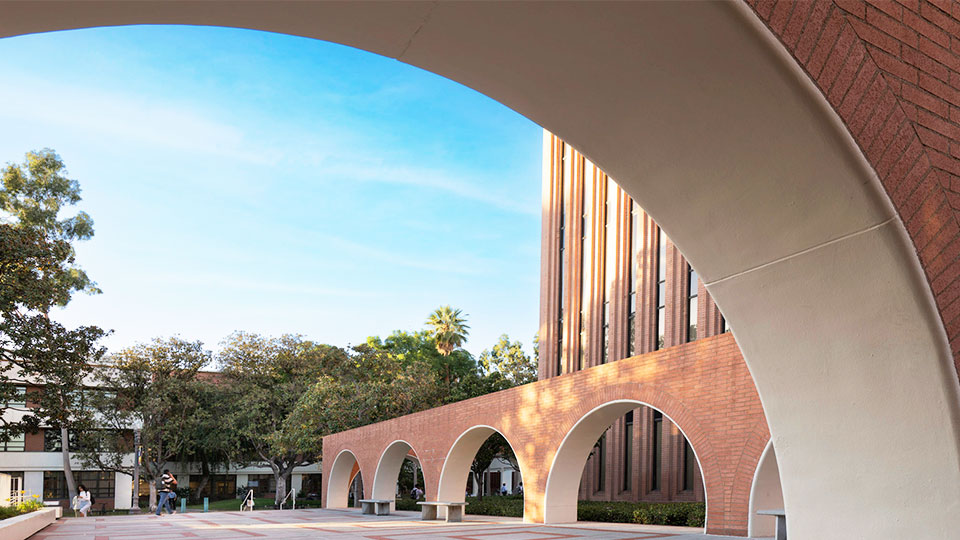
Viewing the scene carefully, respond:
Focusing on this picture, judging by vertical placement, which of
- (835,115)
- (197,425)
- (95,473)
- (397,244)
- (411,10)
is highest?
(397,244)

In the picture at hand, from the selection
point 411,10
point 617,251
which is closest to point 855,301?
point 411,10

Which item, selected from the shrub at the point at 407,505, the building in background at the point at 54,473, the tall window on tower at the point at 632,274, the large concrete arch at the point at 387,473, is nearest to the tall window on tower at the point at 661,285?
the tall window on tower at the point at 632,274

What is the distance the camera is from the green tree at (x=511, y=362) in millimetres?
45250

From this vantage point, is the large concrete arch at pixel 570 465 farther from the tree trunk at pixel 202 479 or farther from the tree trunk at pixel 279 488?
the tree trunk at pixel 202 479

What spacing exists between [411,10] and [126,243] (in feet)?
135

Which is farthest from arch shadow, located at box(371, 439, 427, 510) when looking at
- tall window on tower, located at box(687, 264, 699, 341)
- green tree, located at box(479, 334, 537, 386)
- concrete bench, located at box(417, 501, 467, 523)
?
green tree, located at box(479, 334, 537, 386)

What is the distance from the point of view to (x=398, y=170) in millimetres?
51781

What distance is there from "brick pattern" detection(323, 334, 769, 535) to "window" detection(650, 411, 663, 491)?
7.42 meters

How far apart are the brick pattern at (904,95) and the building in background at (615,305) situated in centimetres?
1774

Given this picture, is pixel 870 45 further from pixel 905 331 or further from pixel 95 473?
pixel 95 473

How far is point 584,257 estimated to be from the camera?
33594 mm

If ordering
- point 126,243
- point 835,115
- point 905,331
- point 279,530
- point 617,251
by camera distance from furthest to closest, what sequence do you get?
1. point 126,243
2. point 617,251
3. point 279,530
4. point 905,331
5. point 835,115

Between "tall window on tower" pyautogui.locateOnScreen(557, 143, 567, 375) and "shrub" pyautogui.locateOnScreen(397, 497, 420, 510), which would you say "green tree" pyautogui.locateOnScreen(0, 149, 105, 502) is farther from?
"tall window on tower" pyautogui.locateOnScreen(557, 143, 567, 375)

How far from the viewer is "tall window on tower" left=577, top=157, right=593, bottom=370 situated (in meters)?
33.0
